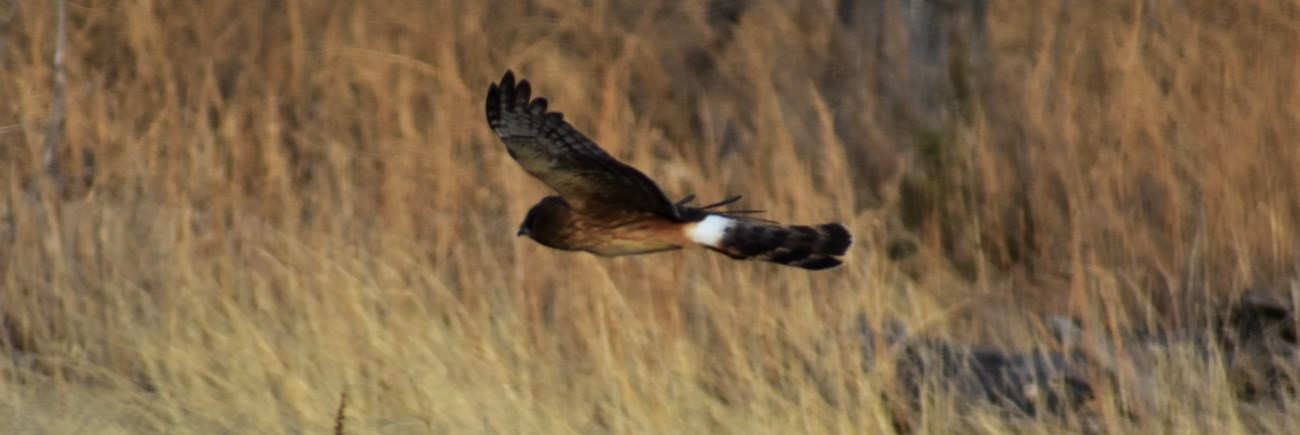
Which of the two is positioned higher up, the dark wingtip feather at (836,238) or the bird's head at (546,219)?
the bird's head at (546,219)

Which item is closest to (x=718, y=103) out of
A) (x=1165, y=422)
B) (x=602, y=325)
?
(x=602, y=325)

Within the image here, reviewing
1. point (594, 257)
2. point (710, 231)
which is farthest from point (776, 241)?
point (594, 257)

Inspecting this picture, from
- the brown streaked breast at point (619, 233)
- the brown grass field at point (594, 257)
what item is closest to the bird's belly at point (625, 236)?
the brown streaked breast at point (619, 233)

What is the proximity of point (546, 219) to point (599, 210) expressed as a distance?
90 millimetres

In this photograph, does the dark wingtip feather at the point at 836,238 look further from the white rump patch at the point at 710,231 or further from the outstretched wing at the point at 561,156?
the outstretched wing at the point at 561,156

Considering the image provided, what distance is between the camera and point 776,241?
286cm

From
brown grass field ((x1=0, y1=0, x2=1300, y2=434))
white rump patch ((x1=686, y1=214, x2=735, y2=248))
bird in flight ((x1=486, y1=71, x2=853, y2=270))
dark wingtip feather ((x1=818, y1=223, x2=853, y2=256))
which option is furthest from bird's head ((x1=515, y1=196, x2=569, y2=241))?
brown grass field ((x1=0, y1=0, x2=1300, y2=434))

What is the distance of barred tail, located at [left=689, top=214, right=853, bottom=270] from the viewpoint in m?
2.81

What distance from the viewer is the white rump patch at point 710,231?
2799 millimetres

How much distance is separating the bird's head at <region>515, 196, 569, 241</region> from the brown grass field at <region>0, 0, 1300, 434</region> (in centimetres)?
134

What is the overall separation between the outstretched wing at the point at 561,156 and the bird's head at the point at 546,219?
3 cm

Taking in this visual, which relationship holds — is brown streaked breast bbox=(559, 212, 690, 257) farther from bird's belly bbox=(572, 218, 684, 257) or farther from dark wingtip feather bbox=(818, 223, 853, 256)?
dark wingtip feather bbox=(818, 223, 853, 256)

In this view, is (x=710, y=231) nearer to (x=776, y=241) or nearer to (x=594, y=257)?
(x=776, y=241)

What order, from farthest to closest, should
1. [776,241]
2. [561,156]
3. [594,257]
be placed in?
1. [594,257]
2. [776,241]
3. [561,156]
